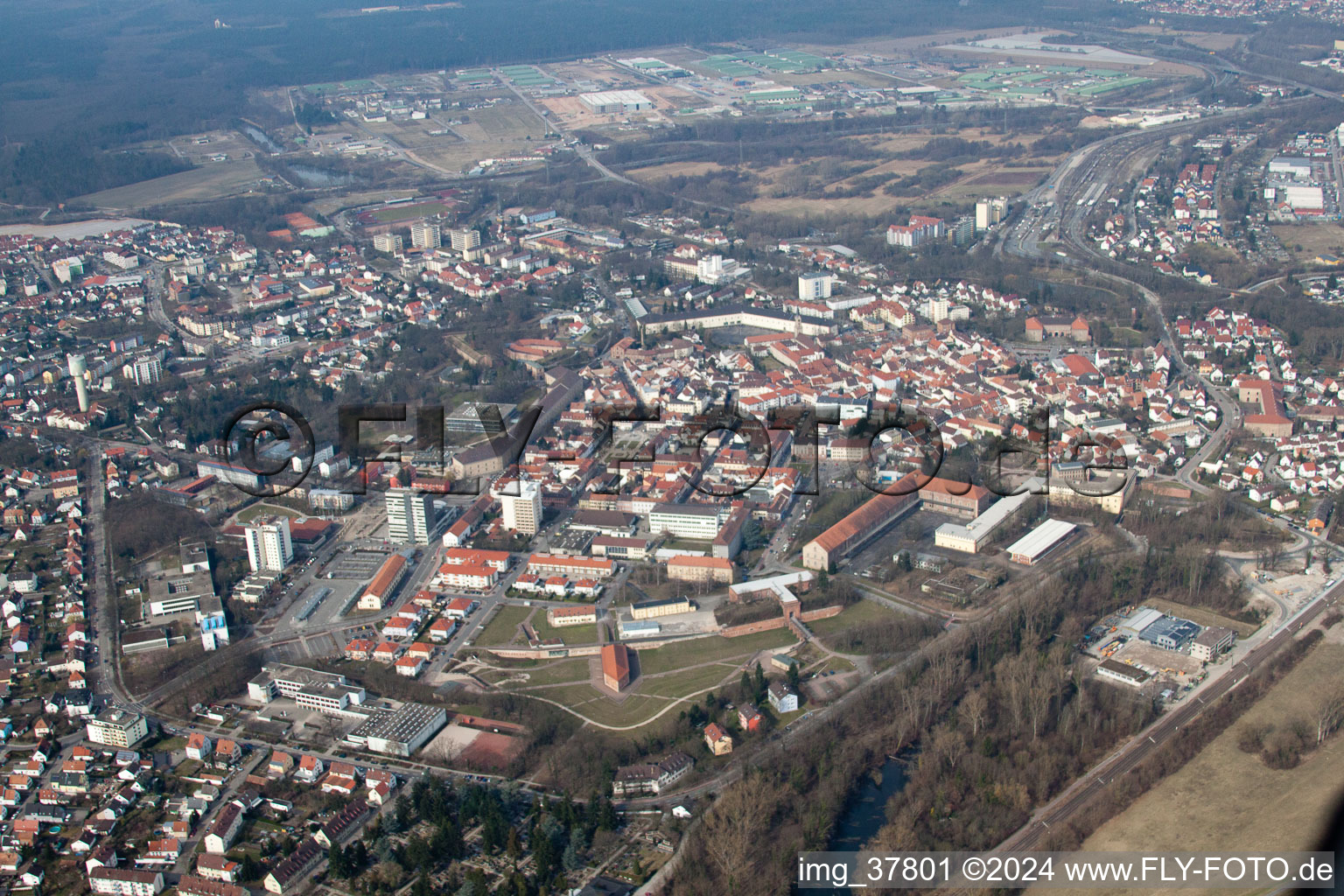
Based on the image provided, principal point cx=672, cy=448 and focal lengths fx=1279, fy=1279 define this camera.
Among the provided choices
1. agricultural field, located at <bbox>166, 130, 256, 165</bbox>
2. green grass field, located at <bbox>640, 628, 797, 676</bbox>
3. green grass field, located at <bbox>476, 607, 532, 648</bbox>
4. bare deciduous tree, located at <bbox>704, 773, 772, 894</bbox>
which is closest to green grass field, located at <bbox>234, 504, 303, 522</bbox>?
green grass field, located at <bbox>476, 607, 532, 648</bbox>

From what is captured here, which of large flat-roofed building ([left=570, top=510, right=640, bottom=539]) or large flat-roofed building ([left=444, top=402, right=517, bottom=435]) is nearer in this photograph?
large flat-roofed building ([left=570, top=510, right=640, bottom=539])

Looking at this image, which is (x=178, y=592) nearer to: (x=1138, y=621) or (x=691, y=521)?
(x=691, y=521)

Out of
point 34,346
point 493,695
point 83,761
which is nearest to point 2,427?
point 34,346

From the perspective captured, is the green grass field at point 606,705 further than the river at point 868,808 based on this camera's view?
Yes

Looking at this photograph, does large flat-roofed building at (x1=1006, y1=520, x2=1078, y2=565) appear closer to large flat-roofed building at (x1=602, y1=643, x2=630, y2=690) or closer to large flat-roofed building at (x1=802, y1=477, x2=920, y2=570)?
large flat-roofed building at (x1=802, y1=477, x2=920, y2=570)

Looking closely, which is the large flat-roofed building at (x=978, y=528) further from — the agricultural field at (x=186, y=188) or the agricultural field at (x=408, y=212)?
the agricultural field at (x=186, y=188)

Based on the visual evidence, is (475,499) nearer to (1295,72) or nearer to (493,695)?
(493,695)

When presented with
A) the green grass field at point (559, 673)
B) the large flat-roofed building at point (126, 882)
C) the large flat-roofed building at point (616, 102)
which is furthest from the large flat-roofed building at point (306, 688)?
the large flat-roofed building at point (616, 102)
